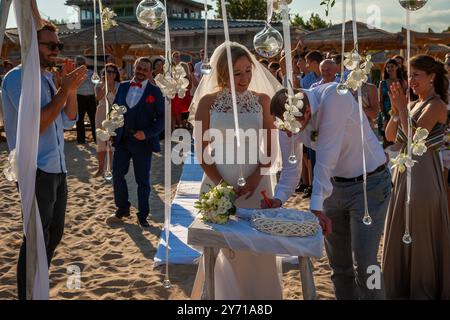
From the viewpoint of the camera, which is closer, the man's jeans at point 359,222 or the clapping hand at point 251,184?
the man's jeans at point 359,222

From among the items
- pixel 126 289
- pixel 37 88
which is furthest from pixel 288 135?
pixel 126 289

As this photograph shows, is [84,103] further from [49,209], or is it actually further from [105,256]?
[49,209]

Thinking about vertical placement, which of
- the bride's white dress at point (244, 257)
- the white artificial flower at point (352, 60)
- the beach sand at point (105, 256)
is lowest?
the beach sand at point (105, 256)

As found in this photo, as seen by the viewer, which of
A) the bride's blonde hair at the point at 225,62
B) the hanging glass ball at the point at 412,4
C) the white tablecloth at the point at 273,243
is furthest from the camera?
the bride's blonde hair at the point at 225,62

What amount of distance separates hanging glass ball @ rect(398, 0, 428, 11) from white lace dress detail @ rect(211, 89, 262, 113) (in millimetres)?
1592

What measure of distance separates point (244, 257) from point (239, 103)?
Result: 39.5 inches

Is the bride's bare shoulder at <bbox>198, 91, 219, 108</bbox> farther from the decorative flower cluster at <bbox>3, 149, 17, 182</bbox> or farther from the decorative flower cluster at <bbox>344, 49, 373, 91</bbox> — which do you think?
the decorative flower cluster at <bbox>344, 49, 373, 91</bbox>

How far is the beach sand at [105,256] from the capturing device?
4.09 meters

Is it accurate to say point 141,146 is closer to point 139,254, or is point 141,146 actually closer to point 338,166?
point 139,254

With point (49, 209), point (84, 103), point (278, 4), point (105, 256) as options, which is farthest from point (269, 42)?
point (84, 103)

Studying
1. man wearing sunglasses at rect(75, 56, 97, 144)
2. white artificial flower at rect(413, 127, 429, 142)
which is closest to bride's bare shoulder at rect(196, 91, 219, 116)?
white artificial flower at rect(413, 127, 429, 142)

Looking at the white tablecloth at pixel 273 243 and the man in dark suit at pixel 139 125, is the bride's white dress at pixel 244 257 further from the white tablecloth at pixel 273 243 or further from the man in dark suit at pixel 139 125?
the man in dark suit at pixel 139 125

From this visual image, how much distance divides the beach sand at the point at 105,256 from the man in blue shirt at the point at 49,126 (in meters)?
0.95

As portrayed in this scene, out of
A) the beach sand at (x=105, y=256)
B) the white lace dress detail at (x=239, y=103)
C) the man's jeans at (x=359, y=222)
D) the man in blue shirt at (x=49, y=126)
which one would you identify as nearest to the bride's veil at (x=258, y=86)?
the white lace dress detail at (x=239, y=103)
